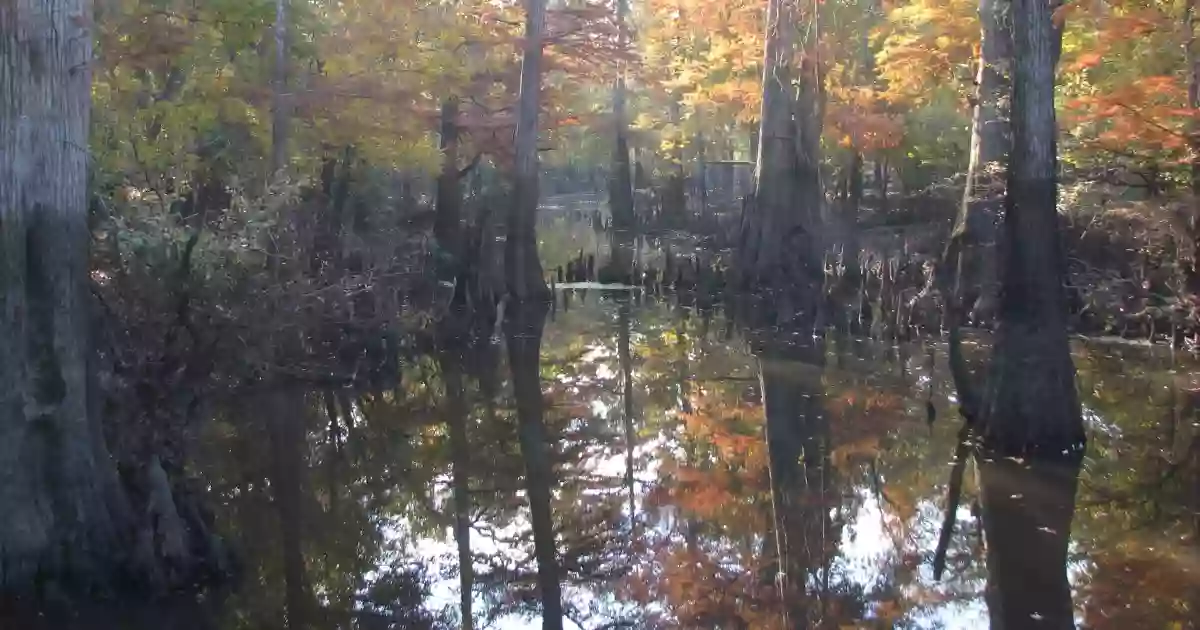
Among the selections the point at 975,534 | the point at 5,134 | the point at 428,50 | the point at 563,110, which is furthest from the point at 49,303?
the point at 563,110

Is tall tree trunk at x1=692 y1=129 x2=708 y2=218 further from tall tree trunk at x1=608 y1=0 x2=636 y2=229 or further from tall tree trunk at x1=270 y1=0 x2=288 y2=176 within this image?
tall tree trunk at x1=270 y1=0 x2=288 y2=176

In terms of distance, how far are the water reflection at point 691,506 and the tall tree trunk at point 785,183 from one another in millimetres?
4417

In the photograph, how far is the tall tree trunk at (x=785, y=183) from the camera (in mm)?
16978

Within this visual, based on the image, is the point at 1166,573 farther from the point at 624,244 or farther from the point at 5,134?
the point at 624,244

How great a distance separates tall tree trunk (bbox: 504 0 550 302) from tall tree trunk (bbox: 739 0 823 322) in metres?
3.81

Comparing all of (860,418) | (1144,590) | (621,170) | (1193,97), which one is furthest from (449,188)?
(1144,590)

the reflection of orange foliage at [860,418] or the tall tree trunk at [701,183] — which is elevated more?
the tall tree trunk at [701,183]

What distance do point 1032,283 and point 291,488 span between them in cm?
578

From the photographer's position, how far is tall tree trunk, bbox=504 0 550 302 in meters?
18.9

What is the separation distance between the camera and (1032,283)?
331 inches

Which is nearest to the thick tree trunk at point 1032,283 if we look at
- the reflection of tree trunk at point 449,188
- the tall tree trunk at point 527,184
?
the tall tree trunk at point 527,184

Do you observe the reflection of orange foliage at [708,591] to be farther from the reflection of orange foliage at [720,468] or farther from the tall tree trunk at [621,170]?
the tall tree trunk at [621,170]

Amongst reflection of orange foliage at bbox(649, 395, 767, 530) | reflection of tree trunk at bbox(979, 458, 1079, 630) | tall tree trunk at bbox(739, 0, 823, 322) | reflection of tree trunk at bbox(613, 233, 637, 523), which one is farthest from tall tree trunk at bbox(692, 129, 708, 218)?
reflection of tree trunk at bbox(979, 458, 1079, 630)

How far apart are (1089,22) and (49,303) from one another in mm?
11318
